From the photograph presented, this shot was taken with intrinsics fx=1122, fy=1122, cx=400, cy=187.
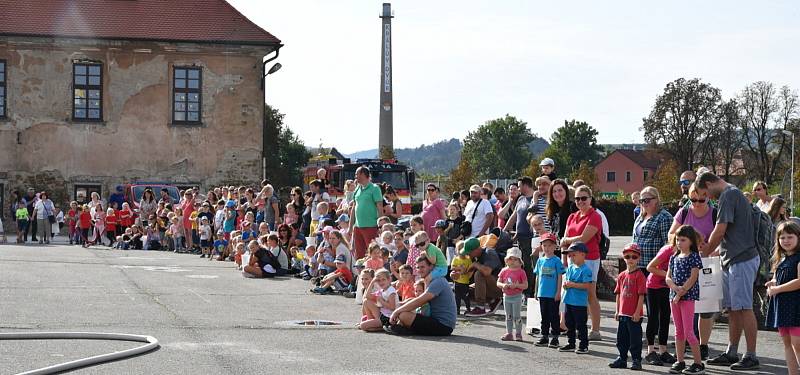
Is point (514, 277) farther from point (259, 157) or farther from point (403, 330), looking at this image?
point (259, 157)

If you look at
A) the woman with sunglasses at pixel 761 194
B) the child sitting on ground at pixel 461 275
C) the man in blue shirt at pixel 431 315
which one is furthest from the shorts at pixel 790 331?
the child sitting on ground at pixel 461 275

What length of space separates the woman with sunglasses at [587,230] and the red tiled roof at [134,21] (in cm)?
3221

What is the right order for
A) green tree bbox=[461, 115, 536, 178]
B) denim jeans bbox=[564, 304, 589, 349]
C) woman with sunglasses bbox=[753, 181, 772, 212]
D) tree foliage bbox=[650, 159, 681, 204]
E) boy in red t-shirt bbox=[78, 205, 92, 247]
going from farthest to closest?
green tree bbox=[461, 115, 536, 178], tree foliage bbox=[650, 159, 681, 204], boy in red t-shirt bbox=[78, 205, 92, 247], woman with sunglasses bbox=[753, 181, 772, 212], denim jeans bbox=[564, 304, 589, 349]

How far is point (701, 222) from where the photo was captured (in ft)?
38.1

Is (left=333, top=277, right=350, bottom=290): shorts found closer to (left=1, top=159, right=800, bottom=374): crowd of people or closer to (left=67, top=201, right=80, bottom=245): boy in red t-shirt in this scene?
(left=1, top=159, right=800, bottom=374): crowd of people

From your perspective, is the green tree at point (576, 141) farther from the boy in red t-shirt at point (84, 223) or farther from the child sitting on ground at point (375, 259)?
the child sitting on ground at point (375, 259)

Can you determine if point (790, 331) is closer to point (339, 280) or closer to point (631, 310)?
point (631, 310)

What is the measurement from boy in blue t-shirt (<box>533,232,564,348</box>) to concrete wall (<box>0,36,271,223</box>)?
31942 mm

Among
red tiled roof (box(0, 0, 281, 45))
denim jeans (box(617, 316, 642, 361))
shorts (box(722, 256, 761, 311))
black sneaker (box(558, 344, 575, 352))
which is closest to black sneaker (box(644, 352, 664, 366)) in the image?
denim jeans (box(617, 316, 642, 361))

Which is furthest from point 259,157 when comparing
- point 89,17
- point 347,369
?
point 347,369

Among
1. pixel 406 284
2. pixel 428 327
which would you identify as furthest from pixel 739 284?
pixel 406 284

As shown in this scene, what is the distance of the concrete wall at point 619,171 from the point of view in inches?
5586

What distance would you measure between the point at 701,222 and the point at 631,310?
138 centimetres

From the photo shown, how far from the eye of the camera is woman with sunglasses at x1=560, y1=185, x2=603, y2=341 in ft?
40.1
